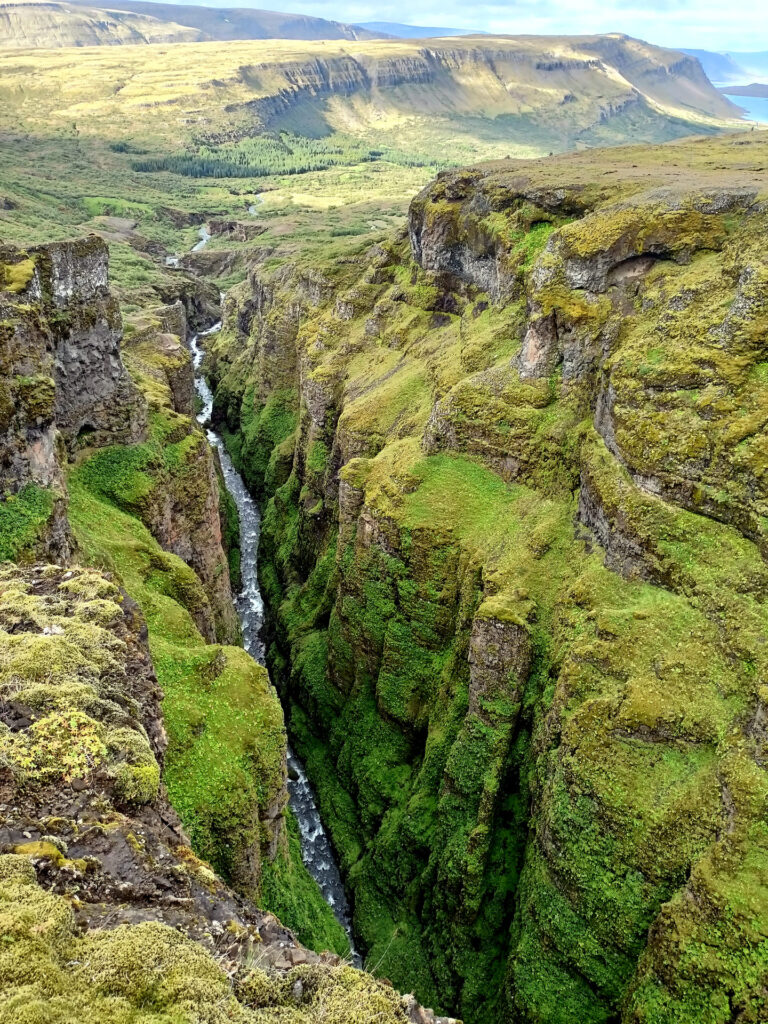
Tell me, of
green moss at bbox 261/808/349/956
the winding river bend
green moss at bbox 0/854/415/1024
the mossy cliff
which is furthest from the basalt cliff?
the mossy cliff

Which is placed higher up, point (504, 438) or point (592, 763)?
point (504, 438)

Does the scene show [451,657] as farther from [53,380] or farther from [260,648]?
[53,380]

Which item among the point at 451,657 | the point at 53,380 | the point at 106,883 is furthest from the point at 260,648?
the point at 106,883

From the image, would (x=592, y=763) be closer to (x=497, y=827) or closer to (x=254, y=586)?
(x=497, y=827)

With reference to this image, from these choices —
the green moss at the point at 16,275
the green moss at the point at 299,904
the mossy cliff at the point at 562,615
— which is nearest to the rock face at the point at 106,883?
the green moss at the point at 299,904

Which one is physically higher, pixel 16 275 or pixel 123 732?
pixel 16 275

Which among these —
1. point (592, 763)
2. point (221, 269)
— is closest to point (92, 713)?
point (592, 763)

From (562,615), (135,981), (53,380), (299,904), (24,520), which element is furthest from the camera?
(53,380)
